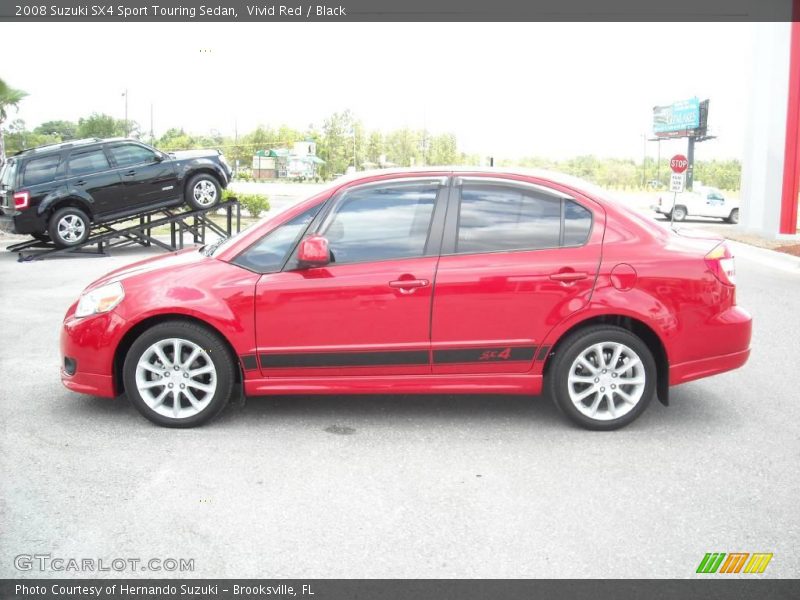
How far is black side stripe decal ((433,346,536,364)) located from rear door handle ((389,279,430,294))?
439mm

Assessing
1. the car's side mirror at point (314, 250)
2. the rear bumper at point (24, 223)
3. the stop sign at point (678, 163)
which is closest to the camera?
the car's side mirror at point (314, 250)

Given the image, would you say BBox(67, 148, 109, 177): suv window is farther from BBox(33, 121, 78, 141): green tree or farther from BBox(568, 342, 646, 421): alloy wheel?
BBox(33, 121, 78, 141): green tree

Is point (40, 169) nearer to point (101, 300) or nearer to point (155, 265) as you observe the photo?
point (155, 265)

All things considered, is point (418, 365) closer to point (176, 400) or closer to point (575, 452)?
point (575, 452)

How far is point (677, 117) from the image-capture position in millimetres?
78875

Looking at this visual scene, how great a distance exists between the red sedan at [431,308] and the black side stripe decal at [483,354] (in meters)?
0.01

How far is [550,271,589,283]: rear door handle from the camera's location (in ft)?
17.4

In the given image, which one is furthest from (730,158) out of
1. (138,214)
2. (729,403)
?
(729,403)

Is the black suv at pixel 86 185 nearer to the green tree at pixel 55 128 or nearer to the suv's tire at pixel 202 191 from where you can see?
the suv's tire at pixel 202 191

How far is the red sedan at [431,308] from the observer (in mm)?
5312

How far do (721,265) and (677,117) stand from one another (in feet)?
260

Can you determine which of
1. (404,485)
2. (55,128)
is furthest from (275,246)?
(55,128)

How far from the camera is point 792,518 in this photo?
4082mm

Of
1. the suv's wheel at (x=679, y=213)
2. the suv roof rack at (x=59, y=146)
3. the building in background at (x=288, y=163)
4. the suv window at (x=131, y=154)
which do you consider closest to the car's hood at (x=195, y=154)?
the suv window at (x=131, y=154)
